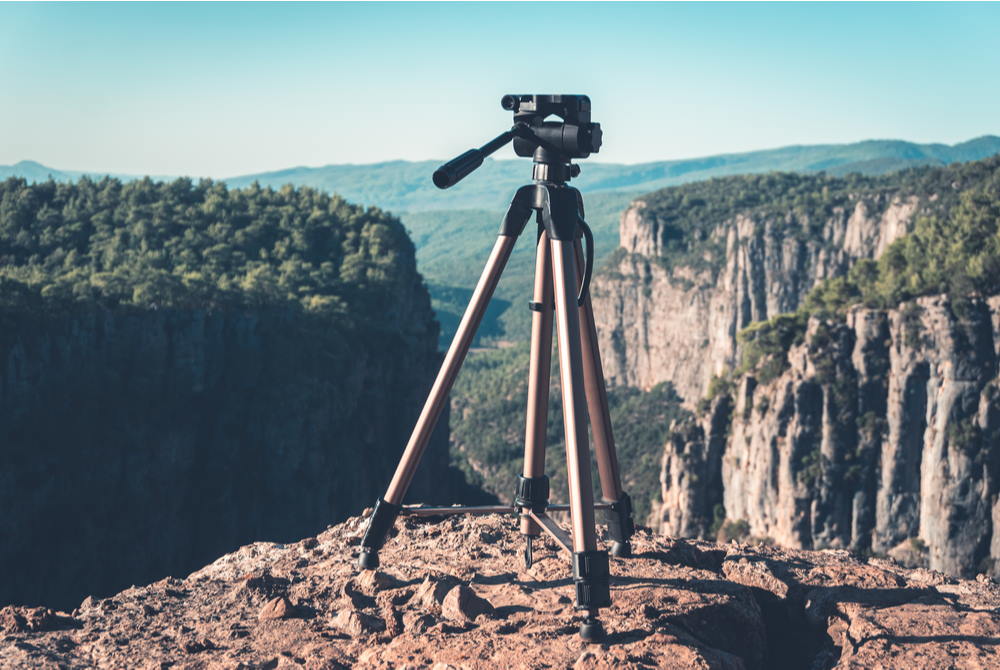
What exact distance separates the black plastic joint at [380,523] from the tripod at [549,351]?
0.02 metres

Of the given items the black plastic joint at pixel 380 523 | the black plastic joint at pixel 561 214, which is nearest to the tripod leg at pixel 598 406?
the black plastic joint at pixel 561 214

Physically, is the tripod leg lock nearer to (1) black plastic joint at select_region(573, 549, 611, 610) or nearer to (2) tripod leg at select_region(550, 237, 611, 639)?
(2) tripod leg at select_region(550, 237, 611, 639)

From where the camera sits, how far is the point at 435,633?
1279 cm

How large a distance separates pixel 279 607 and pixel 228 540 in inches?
2472

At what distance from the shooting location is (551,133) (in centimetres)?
1281

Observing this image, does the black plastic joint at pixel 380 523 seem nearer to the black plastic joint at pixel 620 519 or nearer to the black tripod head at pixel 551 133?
the black plastic joint at pixel 620 519

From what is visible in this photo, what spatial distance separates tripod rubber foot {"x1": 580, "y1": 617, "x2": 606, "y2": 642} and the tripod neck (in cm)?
531

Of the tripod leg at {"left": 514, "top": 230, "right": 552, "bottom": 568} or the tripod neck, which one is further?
the tripod leg at {"left": 514, "top": 230, "right": 552, "bottom": 568}

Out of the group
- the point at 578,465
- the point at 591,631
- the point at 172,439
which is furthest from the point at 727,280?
the point at 591,631

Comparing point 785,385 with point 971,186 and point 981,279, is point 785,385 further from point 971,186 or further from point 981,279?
point 971,186

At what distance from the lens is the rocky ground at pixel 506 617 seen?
12438mm

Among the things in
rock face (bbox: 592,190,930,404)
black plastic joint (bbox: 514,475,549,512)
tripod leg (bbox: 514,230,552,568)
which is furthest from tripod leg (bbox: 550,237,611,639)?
rock face (bbox: 592,190,930,404)

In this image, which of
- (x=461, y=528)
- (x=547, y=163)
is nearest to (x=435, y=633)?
(x=461, y=528)

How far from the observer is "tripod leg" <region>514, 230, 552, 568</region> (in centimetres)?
1352
